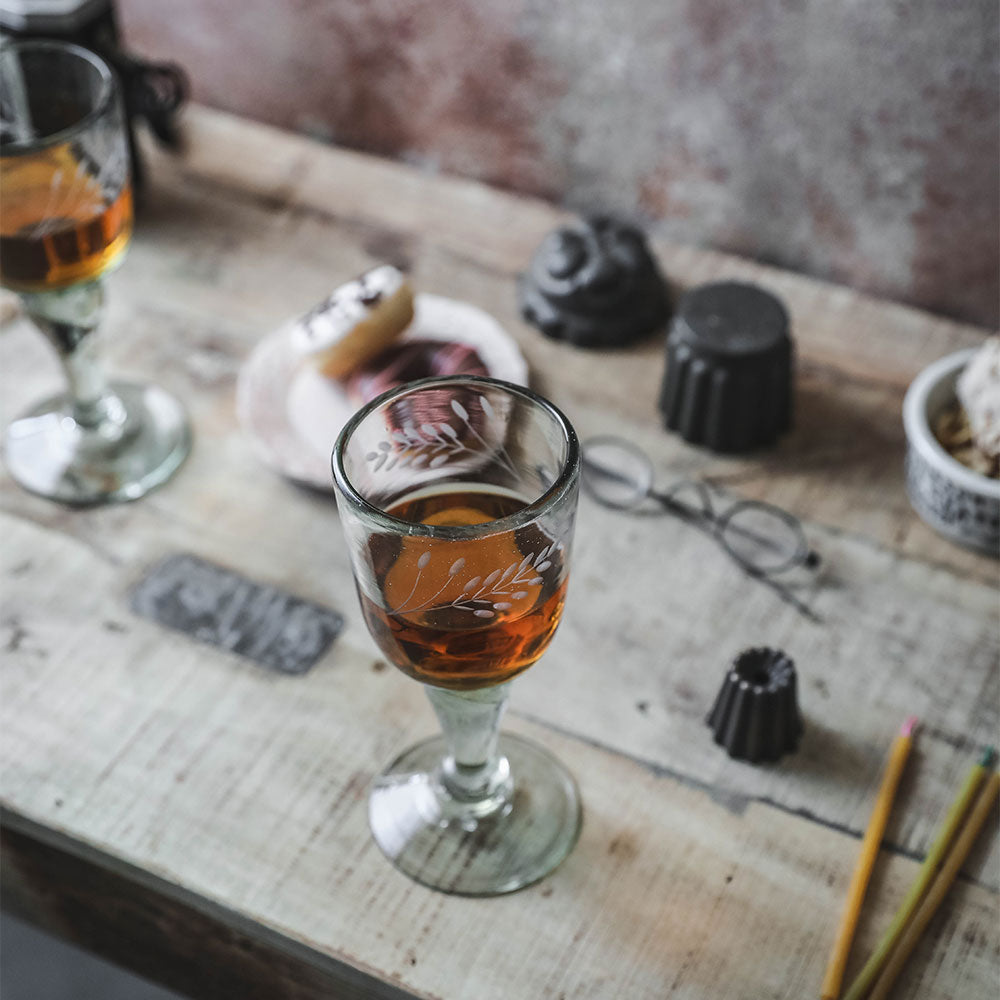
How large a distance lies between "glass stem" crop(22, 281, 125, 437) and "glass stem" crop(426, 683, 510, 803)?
0.36m

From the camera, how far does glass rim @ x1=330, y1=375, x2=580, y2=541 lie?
1.71 ft

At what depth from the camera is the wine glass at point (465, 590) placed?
544 millimetres

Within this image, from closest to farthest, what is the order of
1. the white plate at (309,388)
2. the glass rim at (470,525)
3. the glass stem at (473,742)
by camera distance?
1. the glass rim at (470,525)
2. the glass stem at (473,742)
3. the white plate at (309,388)

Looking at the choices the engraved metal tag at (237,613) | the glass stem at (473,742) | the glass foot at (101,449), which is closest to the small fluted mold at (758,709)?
the glass stem at (473,742)

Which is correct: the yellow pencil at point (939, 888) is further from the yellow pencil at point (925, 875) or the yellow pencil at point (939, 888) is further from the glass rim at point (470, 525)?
the glass rim at point (470, 525)

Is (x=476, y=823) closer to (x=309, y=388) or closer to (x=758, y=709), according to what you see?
(x=758, y=709)

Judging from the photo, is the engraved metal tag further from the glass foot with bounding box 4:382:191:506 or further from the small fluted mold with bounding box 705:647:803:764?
the small fluted mold with bounding box 705:647:803:764

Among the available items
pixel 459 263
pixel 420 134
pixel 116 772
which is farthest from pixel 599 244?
pixel 116 772

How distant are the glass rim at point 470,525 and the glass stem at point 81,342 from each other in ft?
1.01

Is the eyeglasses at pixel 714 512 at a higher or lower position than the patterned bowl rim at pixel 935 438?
lower

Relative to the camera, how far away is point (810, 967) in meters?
0.62

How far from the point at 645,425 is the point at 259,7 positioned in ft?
1.74

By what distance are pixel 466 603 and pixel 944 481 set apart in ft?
1.23

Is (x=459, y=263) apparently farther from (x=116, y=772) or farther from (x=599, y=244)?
(x=116, y=772)
